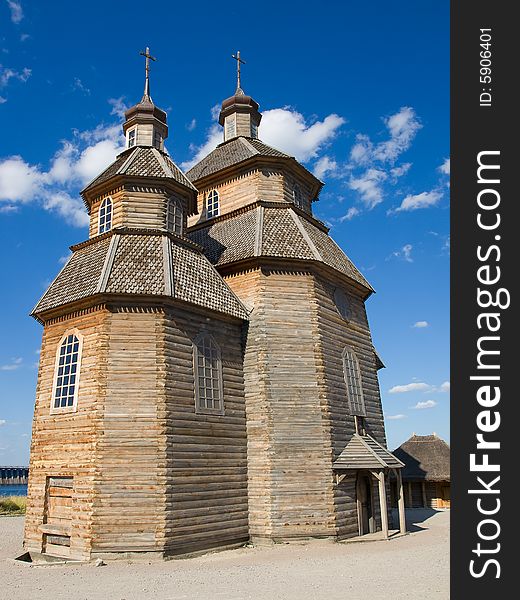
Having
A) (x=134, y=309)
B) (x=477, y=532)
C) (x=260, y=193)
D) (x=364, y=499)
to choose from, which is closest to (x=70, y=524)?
(x=134, y=309)

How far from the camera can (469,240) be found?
899 cm

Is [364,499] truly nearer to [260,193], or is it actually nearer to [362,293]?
[362,293]

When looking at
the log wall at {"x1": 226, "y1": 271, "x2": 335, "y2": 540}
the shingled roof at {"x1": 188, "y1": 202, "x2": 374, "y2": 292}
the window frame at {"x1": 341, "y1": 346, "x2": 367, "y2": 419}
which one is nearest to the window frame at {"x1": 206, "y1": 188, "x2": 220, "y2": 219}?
the shingled roof at {"x1": 188, "y1": 202, "x2": 374, "y2": 292}

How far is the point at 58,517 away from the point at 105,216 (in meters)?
11.2

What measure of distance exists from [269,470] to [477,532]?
11055 mm

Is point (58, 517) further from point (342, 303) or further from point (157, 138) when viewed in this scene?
point (157, 138)

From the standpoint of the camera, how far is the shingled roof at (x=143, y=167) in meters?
21.0

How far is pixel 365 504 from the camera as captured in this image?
20.6 m

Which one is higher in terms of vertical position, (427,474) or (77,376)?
(77,376)

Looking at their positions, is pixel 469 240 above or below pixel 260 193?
below

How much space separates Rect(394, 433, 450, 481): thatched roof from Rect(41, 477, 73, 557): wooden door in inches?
892

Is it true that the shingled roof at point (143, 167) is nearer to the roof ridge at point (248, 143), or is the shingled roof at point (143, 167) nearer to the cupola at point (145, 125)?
the cupola at point (145, 125)

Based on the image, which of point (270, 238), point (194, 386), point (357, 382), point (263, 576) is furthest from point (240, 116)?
point (263, 576)

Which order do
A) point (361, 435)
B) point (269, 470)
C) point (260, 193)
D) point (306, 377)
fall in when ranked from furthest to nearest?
point (260, 193), point (361, 435), point (306, 377), point (269, 470)
